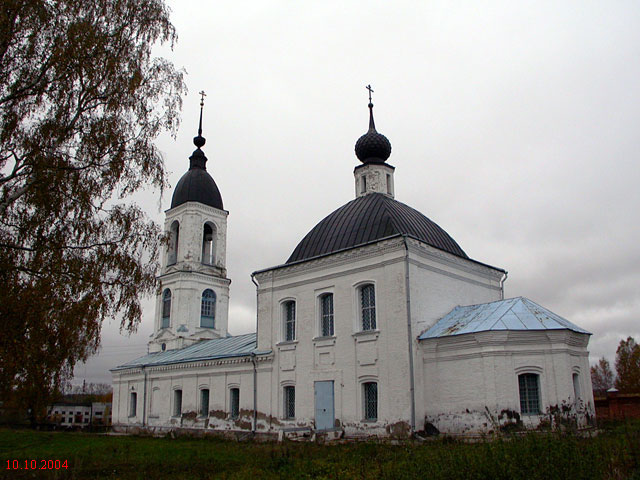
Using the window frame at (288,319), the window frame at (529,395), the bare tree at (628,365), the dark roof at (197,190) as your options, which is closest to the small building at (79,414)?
the dark roof at (197,190)

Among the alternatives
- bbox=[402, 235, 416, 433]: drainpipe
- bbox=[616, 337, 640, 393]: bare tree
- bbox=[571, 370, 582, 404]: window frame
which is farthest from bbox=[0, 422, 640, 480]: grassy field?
bbox=[616, 337, 640, 393]: bare tree

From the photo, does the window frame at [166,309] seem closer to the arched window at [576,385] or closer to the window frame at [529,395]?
the window frame at [529,395]

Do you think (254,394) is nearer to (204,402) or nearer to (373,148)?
(204,402)

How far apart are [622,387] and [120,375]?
35.6m

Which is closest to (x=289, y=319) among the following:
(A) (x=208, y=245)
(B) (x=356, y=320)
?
(B) (x=356, y=320)

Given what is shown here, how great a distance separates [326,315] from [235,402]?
5.99 metres

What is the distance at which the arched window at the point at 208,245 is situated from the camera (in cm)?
3153

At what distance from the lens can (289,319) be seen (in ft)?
65.4

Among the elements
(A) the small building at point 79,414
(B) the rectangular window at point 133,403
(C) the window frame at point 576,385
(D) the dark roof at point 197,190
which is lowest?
(A) the small building at point 79,414

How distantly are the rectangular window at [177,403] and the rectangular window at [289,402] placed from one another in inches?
303

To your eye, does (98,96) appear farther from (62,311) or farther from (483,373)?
(483,373)

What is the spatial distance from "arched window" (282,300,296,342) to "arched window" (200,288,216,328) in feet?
38.2

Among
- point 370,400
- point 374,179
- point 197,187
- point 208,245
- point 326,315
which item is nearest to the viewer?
point 370,400

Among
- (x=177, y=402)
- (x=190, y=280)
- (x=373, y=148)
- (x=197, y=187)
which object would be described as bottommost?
(x=177, y=402)
